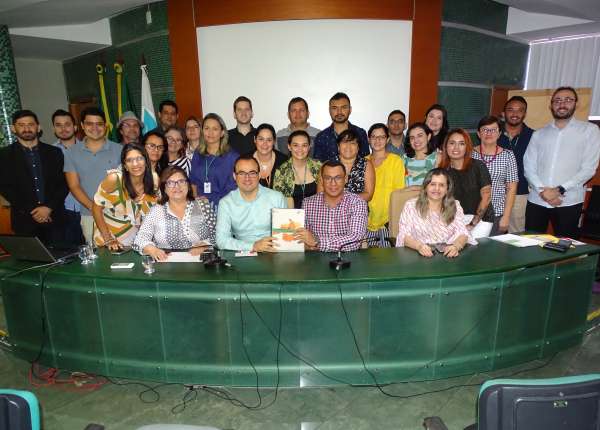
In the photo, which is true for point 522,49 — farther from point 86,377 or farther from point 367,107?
point 86,377

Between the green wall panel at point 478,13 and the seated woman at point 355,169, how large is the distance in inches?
138

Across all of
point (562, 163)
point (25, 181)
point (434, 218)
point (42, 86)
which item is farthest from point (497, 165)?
point (42, 86)

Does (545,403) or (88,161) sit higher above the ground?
(88,161)

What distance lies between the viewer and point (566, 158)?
3.76 m

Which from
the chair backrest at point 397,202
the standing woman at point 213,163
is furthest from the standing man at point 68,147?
the chair backrest at point 397,202

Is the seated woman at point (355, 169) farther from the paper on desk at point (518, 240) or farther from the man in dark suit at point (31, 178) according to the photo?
the man in dark suit at point (31, 178)

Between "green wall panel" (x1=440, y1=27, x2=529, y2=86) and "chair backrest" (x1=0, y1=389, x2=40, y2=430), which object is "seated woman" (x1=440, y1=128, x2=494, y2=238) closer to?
"green wall panel" (x1=440, y1=27, x2=529, y2=86)

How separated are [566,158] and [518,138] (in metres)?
0.54

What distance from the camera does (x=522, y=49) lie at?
698 cm

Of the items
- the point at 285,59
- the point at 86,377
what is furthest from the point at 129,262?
the point at 285,59

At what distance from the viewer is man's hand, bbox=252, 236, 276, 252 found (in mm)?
2629

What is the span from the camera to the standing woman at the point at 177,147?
3799 millimetres

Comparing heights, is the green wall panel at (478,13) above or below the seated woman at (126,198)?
above

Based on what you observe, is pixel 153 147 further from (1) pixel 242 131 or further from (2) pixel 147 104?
(2) pixel 147 104
